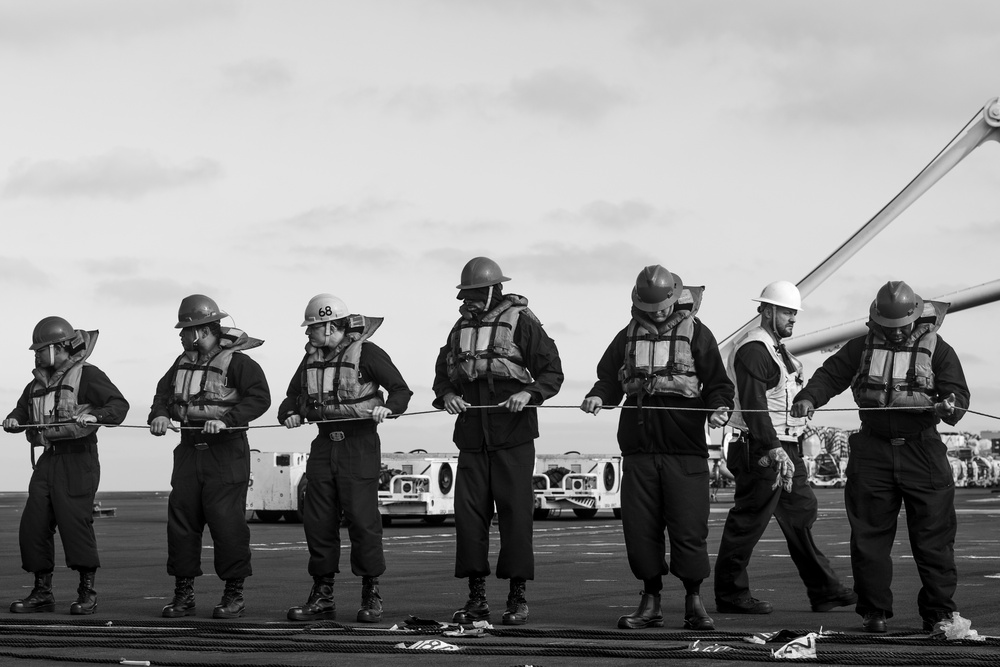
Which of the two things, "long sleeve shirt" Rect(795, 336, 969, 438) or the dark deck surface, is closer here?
the dark deck surface

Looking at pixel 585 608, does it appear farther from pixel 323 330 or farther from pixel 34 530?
pixel 34 530

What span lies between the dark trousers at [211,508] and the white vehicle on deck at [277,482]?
19729mm

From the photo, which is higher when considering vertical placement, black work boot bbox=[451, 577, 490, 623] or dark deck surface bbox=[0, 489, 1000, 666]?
black work boot bbox=[451, 577, 490, 623]

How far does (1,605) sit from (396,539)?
489 inches

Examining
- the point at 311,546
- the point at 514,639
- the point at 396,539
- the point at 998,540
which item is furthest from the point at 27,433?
the point at 998,540

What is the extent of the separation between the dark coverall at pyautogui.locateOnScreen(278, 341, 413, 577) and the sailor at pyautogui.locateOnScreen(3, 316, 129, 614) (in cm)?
191

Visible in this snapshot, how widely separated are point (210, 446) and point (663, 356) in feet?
11.5

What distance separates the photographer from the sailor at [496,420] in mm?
9602

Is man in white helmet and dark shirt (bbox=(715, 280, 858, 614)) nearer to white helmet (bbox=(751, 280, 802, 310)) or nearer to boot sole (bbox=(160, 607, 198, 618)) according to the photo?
white helmet (bbox=(751, 280, 802, 310))

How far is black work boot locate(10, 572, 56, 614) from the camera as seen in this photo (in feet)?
35.8

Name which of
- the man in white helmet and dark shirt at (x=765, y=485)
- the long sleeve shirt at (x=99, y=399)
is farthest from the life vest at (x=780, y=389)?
the long sleeve shirt at (x=99, y=399)

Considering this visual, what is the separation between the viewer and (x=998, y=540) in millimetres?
20531

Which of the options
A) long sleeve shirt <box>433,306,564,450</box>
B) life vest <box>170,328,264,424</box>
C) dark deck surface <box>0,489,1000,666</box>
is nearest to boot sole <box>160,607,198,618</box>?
dark deck surface <box>0,489,1000,666</box>

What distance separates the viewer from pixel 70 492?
1098cm
